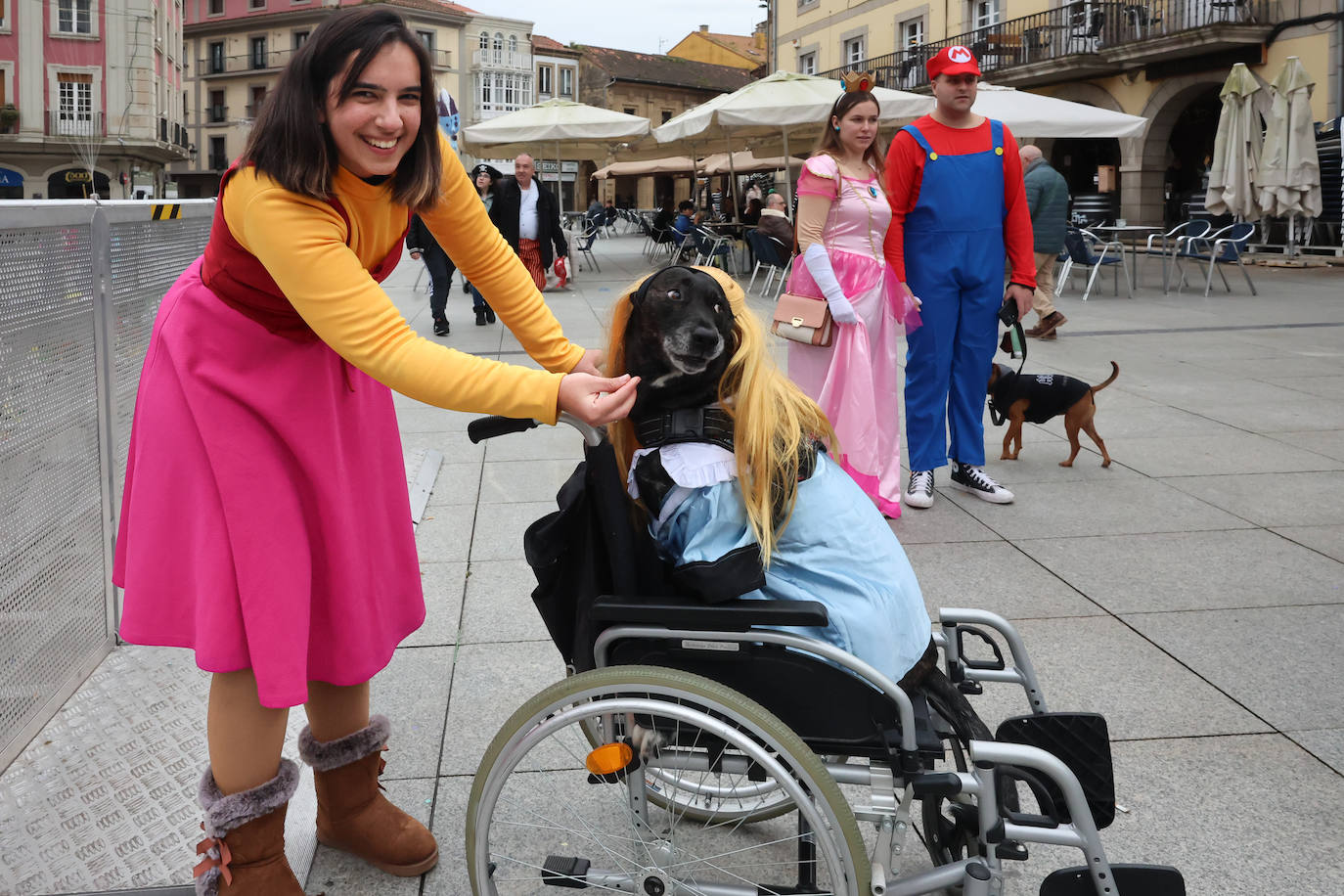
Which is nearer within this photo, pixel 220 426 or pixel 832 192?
pixel 220 426

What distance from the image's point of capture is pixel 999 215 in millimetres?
5023

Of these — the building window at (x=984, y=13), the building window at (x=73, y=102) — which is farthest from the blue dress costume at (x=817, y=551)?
the building window at (x=73, y=102)

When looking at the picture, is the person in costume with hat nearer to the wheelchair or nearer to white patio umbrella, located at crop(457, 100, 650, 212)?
white patio umbrella, located at crop(457, 100, 650, 212)

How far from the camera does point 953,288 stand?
5.03 meters

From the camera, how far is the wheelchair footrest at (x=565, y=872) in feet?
6.68

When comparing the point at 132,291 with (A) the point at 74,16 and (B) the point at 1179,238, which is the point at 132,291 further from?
(A) the point at 74,16

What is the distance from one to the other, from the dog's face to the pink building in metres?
54.7

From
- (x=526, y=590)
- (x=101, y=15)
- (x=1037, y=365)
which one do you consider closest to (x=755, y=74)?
(x=101, y=15)

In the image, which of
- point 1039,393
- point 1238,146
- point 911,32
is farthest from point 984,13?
point 1039,393

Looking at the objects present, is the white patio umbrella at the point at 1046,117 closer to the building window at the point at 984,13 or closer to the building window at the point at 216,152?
the building window at the point at 984,13

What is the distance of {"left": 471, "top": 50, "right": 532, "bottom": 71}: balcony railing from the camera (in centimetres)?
7756

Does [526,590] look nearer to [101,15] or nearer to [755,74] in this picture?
[101,15]

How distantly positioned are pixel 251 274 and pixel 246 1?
281 feet

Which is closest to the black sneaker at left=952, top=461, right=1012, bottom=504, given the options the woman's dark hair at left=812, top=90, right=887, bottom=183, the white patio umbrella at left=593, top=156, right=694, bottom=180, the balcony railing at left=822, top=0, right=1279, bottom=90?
the woman's dark hair at left=812, top=90, right=887, bottom=183
